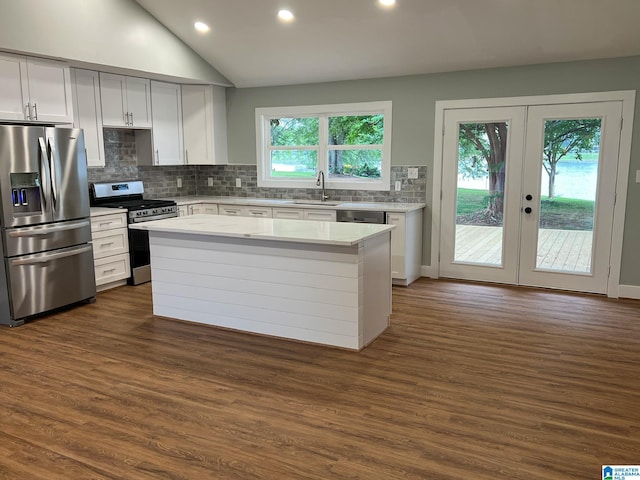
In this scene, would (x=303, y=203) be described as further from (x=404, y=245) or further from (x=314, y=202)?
(x=404, y=245)

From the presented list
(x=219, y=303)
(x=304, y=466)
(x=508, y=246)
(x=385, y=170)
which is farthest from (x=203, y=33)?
(x=304, y=466)

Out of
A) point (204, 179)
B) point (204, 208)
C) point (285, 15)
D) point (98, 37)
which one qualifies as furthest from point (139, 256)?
point (285, 15)

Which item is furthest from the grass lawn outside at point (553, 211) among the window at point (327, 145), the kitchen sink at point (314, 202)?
the kitchen sink at point (314, 202)

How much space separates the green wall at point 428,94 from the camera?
200 inches

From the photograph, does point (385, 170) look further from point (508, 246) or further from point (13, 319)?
point (13, 319)

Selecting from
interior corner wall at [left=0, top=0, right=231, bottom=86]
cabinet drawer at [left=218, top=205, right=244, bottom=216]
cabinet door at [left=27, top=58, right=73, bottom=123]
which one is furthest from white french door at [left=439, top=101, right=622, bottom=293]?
cabinet door at [left=27, top=58, right=73, bottom=123]

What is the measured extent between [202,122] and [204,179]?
97 centimetres

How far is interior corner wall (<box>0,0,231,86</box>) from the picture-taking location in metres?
4.40

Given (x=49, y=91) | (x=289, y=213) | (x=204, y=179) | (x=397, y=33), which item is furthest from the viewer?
(x=204, y=179)

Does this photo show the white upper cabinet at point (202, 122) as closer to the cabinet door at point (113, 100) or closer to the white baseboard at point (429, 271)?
the cabinet door at point (113, 100)

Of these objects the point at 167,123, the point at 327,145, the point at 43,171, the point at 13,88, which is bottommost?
the point at 43,171

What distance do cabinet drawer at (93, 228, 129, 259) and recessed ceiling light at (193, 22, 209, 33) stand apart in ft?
7.54

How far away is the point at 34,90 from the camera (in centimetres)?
468

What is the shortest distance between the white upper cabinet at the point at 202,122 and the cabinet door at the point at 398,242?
2.64 metres
